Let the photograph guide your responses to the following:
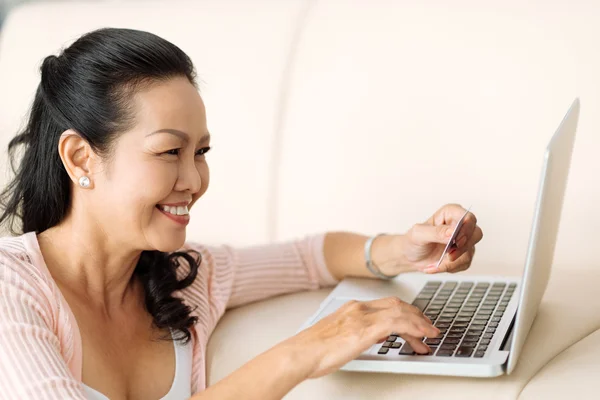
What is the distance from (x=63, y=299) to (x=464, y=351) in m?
0.57

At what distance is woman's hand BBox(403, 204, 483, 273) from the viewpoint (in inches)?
55.7

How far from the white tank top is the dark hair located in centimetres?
2


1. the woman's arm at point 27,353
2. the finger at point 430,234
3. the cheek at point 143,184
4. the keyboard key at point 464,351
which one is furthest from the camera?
the finger at point 430,234

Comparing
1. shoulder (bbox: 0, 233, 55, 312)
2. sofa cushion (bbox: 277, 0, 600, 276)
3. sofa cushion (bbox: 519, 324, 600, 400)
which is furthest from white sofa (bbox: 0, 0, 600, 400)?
shoulder (bbox: 0, 233, 55, 312)

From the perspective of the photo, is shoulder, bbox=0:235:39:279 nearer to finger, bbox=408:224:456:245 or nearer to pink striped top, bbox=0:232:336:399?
pink striped top, bbox=0:232:336:399

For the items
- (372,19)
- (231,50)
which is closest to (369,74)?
(372,19)

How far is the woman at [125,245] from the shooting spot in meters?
1.13

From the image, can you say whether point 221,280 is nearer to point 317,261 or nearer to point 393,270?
point 317,261

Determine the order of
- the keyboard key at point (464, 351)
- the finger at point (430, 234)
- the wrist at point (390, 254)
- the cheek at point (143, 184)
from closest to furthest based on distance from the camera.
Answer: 1. the keyboard key at point (464, 351)
2. the cheek at point (143, 184)
3. the finger at point (430, 234)
4. the wrist at point (390, 254)

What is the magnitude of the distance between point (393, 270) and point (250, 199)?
1.29 feet

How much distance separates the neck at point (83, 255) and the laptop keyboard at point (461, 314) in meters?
0.46

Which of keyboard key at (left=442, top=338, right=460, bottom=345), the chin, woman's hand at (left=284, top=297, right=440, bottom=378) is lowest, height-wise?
keyboard key at (left=442, top=338, right=460, bottom=345)

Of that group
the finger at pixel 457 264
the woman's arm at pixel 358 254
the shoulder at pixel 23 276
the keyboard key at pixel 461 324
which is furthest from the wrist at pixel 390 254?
the shoulder at pixel 23 276

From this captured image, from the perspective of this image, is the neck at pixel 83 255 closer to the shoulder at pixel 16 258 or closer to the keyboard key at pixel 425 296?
the shoulder at pixel 16 258
